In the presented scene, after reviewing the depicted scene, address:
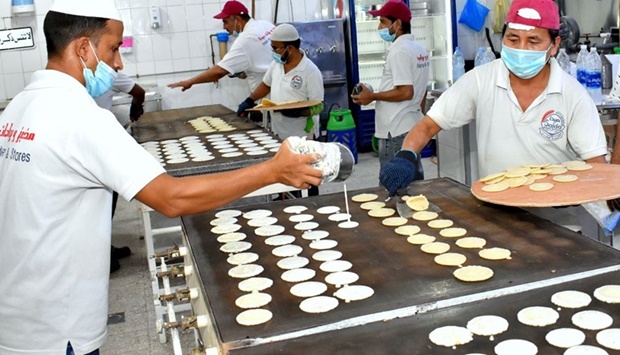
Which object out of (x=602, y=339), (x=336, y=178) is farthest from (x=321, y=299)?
(x=602, y=339)

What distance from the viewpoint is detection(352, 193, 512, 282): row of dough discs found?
167cm

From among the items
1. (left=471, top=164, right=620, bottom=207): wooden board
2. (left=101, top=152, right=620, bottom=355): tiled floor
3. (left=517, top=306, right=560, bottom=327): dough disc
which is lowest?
(left=101, top=152, right=620, bottom=355): tiled floor

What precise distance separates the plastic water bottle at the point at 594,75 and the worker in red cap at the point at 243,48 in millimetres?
2677

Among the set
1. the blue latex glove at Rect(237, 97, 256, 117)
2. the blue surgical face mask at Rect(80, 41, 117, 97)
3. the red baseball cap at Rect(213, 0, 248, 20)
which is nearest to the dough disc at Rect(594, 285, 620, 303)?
the blue surgical face mask at Rect(80, 41, 117, 97)

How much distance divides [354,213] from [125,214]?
401 centimetres

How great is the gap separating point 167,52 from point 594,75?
4680mm

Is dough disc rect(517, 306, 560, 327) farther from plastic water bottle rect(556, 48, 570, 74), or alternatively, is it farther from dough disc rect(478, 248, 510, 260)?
plastic water bottle rect(556, 48, 570, 74)

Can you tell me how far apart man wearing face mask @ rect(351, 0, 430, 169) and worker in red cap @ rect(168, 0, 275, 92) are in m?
1.30

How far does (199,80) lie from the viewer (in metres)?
5.76

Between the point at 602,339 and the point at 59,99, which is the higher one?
the point at 59,99

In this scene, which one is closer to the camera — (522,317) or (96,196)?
(522,317)

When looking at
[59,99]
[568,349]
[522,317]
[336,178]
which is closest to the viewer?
[568,349]

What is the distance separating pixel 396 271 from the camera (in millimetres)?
1733

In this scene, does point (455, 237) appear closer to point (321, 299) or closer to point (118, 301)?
point (321, 299)
